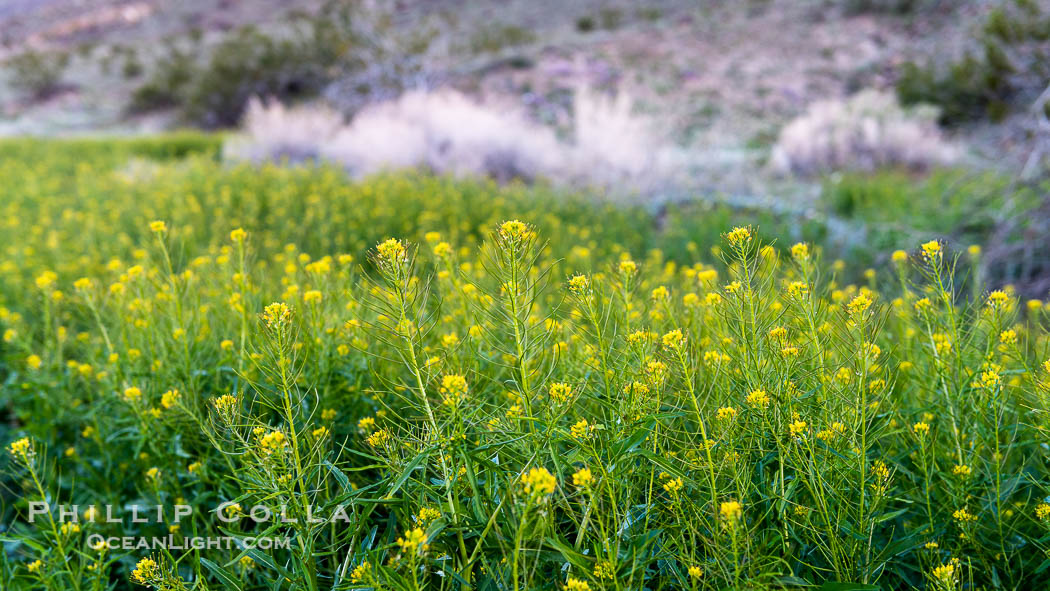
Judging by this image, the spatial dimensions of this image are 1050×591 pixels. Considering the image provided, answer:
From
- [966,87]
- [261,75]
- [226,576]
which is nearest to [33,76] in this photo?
[261,75]

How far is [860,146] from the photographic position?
1136 centimetres

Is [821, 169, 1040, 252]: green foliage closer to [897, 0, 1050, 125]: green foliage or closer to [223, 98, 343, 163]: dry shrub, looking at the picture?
[897, 0, 1050, 125]: green foliage

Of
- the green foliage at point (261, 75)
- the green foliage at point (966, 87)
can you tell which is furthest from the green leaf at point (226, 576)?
the green foliage at point (261, 75)

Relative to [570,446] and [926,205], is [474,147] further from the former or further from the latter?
[570,446]

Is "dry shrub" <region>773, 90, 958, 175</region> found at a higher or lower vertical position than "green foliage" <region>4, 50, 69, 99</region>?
lower

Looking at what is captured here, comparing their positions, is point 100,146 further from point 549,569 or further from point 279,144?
point 549,569

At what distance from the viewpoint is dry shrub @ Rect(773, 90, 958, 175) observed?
1084cm

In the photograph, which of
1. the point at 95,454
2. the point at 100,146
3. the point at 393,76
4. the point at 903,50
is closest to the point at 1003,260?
the point at 95,454

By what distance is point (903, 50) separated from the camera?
20.7m

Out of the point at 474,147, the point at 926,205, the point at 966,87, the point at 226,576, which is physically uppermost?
the point at 226,576

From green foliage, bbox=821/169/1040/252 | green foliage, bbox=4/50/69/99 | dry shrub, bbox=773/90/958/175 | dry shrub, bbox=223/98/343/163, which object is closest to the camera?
green foliage, bbox=821/169/1040/252

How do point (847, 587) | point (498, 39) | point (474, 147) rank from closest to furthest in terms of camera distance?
point (847, 587)
point (474, 147)
point (498, 39)

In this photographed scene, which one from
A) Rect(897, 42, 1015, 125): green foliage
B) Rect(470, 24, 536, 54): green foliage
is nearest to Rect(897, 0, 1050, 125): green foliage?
Rect(897, 42, 1015, 125): green foliage

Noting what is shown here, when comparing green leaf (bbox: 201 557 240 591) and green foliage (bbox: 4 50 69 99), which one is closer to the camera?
green leaf (bbox: 201 557 240 591)
